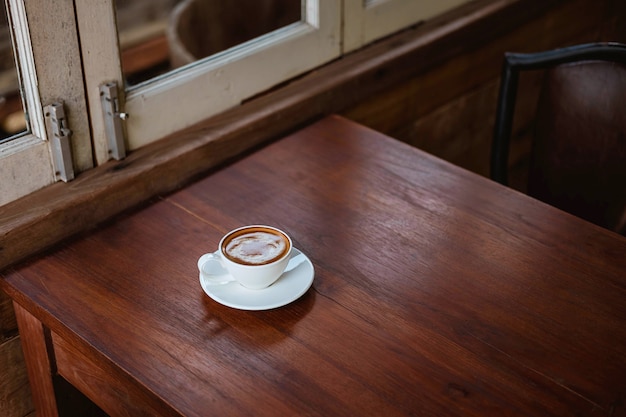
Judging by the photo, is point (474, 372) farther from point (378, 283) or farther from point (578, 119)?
point (578, 119)

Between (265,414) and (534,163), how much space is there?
101 centimetres

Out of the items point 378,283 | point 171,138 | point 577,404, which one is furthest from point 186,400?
point 171,138

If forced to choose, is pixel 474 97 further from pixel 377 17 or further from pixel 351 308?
pixel 351 308

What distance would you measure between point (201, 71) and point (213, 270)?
1.60 feet

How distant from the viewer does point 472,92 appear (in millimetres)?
2160

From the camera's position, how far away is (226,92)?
153 centimetres

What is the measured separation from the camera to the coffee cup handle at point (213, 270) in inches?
44.7

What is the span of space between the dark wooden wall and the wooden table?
0.48m

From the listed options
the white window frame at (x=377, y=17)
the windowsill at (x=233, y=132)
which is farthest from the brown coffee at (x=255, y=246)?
the white window frame at (x=377, y=17)

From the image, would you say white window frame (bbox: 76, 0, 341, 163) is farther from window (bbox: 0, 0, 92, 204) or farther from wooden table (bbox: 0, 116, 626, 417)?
wooden table (bbox: 0, 116, 626, 417)

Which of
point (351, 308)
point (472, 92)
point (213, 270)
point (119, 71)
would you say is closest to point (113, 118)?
point (119, 71)

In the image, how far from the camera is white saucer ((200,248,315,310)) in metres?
1.10

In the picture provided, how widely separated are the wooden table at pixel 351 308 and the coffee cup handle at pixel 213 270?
0.10 feet

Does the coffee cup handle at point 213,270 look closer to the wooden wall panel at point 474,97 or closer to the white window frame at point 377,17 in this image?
the wooden wall panel at point 474,97
